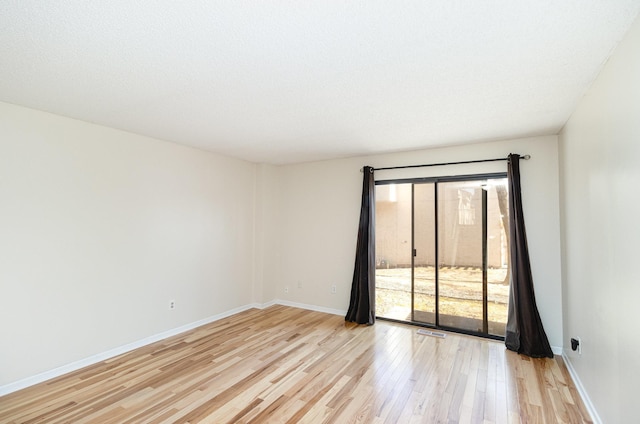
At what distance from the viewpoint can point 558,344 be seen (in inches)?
135

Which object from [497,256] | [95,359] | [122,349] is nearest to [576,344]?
[497,256]

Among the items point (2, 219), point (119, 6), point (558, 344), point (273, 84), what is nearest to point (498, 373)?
point (558, 344)

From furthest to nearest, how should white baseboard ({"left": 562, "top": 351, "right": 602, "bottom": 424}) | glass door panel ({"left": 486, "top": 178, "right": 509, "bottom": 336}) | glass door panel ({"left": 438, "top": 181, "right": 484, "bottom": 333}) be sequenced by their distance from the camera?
glass door panel ({"left": 438, "top": 181, "right": 484, "bottom": 333}) → glass door panel ({"left": 486, "top": 178, "right": 509, "bottom": 336}) → white baseboard ({"left": 562, "top": 351, "right": 602, "bottom": 424})

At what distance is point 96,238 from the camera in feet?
10.5

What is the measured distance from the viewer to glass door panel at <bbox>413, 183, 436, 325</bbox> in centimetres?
423

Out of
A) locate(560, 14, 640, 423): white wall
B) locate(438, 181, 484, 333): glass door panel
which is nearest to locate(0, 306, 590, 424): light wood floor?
locate(438, 181, 484, 333): glass door panel

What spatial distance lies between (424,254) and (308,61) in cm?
324

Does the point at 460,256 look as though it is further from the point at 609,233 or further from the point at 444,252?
the point at 609,233

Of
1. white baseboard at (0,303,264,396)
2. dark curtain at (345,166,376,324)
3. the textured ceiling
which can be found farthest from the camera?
dark curtain at (345,166,376,324)

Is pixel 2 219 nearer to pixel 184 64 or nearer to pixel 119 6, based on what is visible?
pixel 184 64

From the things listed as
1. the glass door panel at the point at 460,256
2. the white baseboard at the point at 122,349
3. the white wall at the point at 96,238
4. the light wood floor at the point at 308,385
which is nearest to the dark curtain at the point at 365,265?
the white baseboard at the point at 122,349

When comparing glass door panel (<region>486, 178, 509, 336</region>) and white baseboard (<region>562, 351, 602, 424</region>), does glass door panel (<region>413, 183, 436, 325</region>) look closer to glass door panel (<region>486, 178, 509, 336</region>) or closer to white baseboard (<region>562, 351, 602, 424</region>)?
glass door panel (<region>486, 178, 509, 336</region>)

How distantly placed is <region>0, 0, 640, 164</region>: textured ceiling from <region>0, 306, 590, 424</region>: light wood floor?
2507 mm

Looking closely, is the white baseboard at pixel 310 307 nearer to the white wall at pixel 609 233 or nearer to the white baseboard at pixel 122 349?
the white baseboard at pixel 122 349
